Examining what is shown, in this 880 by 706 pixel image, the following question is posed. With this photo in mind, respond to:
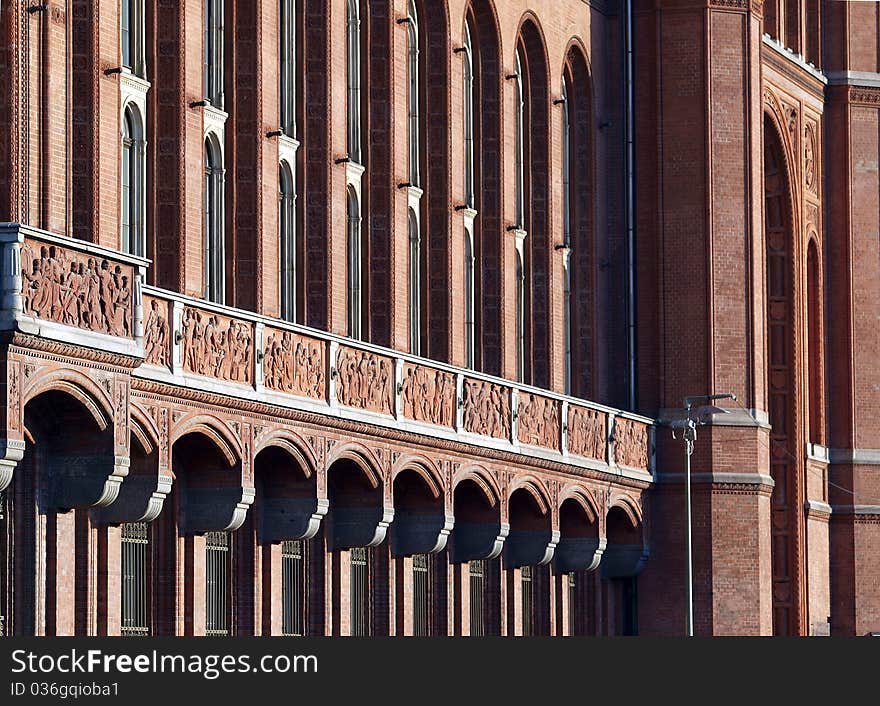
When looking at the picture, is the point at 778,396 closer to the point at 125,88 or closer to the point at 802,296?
the point at 802,296

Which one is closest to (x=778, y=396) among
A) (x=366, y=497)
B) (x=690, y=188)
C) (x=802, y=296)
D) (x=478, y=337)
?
(x=802, y=296)

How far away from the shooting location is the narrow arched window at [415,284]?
54.2 metres

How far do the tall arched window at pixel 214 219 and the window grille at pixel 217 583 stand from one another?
12.7 feet

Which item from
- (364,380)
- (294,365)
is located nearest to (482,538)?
(364,380)

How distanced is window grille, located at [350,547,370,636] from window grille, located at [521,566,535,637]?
848 cm

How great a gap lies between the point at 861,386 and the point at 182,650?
173 feet

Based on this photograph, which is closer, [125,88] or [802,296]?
[125,88]

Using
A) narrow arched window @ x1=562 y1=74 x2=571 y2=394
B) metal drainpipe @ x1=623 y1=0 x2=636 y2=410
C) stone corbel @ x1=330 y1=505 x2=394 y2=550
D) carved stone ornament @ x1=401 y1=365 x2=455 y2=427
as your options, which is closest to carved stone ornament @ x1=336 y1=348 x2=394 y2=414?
carved stone ornament @ x1=401 y1=365 x2=455 y2=427

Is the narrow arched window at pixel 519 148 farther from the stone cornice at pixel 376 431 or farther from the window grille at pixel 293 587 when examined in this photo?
the window grille at pixel 293 587

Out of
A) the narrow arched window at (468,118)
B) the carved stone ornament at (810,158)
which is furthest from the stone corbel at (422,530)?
the carved stone ornament at (810,158)

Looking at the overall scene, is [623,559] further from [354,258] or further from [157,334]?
[157,334]

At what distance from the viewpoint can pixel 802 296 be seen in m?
73.7

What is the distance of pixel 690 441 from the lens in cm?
5906

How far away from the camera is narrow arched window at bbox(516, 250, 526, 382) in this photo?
5962 centimetres
